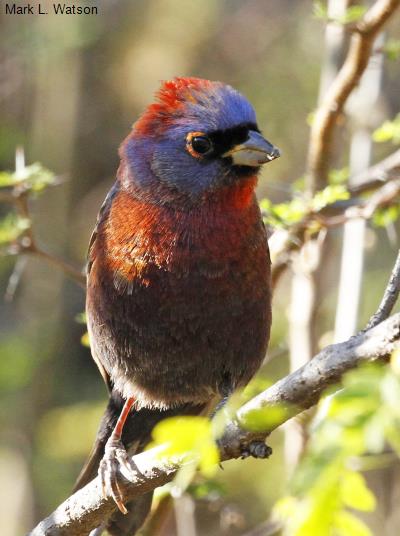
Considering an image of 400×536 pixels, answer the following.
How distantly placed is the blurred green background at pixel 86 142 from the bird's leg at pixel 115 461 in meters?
3.58

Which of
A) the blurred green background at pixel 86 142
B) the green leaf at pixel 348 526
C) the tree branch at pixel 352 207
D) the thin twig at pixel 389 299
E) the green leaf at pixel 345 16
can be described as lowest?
the blurred green background at pixel 86 142

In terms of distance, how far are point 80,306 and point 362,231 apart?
6431mm

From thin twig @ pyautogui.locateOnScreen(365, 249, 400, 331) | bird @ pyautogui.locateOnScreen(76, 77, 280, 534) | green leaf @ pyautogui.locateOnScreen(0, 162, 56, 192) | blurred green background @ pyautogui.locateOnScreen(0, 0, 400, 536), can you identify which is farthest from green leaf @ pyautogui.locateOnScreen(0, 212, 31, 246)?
blurred green background @ pyautogui.locateOnScreen(0, 0, 400, 536)

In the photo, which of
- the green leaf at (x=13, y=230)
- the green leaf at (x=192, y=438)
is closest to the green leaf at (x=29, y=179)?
the green leaf at (x=13, y=230)

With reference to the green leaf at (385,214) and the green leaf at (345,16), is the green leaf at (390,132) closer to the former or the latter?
the green leaf at (385,214)

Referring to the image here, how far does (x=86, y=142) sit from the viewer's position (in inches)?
458

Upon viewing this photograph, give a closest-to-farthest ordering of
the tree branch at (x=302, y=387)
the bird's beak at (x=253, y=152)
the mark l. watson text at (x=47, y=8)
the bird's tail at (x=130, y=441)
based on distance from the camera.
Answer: the tree branch at (x=302, y=387), the bird's beak at (x=253, y=152), the bird's tail at (x=130, y=441), the mark l. watson text at (x=47, y=8)

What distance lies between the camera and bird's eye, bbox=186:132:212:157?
14.0 ft

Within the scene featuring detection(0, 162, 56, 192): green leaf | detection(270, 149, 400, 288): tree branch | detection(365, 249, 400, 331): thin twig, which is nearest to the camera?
detection(365, 249, 400, 331): thin twig

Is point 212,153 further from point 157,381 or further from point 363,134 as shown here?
point 363,134

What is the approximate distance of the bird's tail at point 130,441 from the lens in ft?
15.1

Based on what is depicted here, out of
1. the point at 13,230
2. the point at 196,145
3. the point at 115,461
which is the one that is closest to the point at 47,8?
the point at 13,230

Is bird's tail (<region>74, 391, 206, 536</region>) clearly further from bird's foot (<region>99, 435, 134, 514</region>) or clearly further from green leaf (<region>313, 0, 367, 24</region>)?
green leaf (<region>313, 0, 367, 24</region>)

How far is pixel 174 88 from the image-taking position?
14.5 ft
